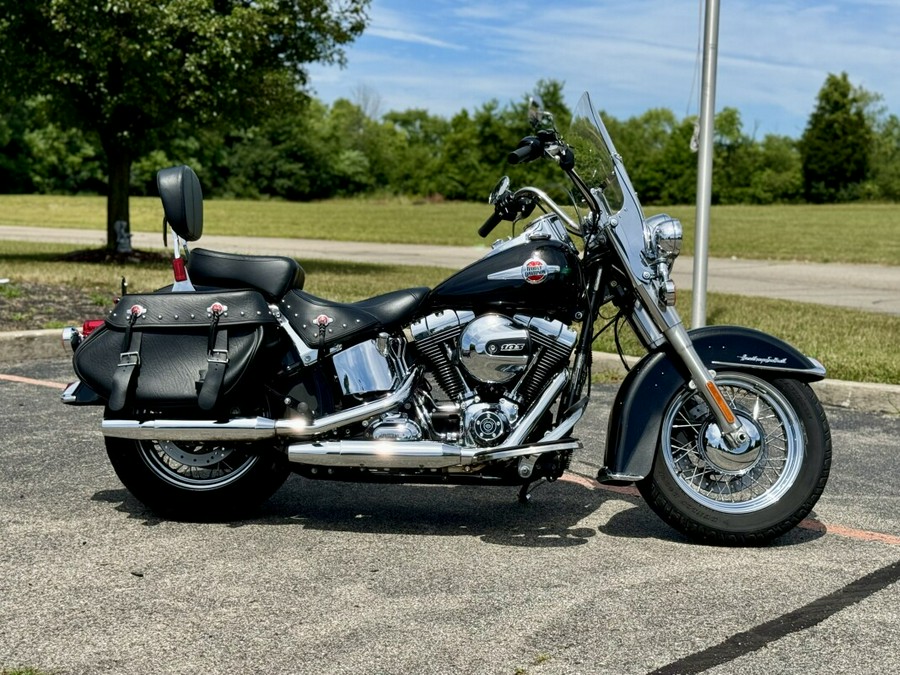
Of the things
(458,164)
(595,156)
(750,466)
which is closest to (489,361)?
(595,156)

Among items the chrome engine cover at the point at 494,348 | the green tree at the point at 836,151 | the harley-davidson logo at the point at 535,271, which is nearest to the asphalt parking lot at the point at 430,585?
the chrome engine cover at the point at 494,348

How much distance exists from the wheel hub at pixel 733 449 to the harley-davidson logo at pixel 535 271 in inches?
36.5

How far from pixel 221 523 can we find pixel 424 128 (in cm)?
12434

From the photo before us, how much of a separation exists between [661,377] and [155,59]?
1260 centimetres

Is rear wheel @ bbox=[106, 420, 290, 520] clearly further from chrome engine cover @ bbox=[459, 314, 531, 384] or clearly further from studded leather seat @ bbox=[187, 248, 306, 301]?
chrome engine cover @ bbox=[459, 314, 531, 384]

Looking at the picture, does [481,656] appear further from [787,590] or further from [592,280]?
[592,280]

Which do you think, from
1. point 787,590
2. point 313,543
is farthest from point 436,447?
point 787,590

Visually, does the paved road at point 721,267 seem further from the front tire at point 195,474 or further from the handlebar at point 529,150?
the handlebar at point 529,150

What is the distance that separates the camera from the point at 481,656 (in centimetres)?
333

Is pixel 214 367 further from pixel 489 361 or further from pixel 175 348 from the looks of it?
pixel 489 361

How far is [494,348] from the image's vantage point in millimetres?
4367

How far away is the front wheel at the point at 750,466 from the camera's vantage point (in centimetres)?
444

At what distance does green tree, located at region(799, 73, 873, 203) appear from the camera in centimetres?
8762

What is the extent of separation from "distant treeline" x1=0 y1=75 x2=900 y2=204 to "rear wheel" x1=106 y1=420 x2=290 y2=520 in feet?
204
